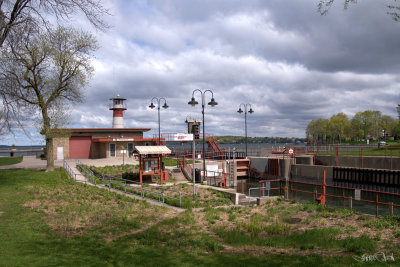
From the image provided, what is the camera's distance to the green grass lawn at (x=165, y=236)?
321 inches

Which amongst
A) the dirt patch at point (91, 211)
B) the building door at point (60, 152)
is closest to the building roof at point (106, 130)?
the building door at point (60, 152)

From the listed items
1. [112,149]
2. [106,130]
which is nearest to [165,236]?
[112,149]

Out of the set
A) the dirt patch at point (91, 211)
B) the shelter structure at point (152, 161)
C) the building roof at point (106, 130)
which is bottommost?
the dirt patch at point (91, 211)

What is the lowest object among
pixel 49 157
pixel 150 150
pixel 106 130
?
pixel 49 157

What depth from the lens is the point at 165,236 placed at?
1078 cm

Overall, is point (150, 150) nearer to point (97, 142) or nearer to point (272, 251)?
point (272, 251)

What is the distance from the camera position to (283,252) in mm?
8883

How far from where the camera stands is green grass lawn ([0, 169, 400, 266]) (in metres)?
8.15

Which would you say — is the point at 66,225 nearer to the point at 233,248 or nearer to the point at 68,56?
→ the point at 233,248

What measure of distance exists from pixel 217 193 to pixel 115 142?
2640 centimetres

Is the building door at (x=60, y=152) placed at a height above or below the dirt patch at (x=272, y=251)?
above

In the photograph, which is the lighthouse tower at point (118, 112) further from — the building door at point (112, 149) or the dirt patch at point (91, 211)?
the dirt patch at point (91, 211)

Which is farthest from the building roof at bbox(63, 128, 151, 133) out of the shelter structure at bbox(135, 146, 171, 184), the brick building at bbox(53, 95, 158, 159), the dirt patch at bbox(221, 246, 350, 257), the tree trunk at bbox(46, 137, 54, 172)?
the dirt patch at bbox(221, 246, 350, 257)

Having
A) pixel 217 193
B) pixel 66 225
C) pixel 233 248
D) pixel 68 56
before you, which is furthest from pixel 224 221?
pixel 68 56
